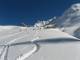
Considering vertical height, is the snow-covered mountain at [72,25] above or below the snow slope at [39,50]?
above

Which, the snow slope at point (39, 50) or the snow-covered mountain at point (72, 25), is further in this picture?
the snow-covered mountain at point (72, 25)

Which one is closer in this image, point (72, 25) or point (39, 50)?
point (39, 50)

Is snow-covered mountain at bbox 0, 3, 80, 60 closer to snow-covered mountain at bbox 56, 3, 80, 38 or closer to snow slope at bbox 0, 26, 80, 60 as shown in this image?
snow slope at bbox 0, 26, 80, 60

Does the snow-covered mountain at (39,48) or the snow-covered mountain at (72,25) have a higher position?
the snow-covered mountain at (72,25)

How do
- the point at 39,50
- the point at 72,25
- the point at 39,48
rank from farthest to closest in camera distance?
the point at 72,25
the point at 39,48
the point at 39,50

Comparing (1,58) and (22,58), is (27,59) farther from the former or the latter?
(1,58)

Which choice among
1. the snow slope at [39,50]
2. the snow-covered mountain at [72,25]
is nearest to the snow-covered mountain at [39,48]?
the snow slope at [39,50]

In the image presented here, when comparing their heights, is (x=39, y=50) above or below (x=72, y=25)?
below

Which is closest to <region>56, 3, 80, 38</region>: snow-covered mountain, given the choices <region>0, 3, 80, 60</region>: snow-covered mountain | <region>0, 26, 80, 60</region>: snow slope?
<region>0, 3, 80, 60</region>: snow-covered mountain

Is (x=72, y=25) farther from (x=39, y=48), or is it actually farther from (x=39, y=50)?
(x=39, y=50)

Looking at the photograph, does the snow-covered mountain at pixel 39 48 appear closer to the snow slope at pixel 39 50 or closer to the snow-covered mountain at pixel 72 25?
the snow slope at pixel 39 50

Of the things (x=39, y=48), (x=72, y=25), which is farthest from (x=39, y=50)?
(x=72, y=25)

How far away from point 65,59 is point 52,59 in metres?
0.28

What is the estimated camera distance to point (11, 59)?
211 inches
